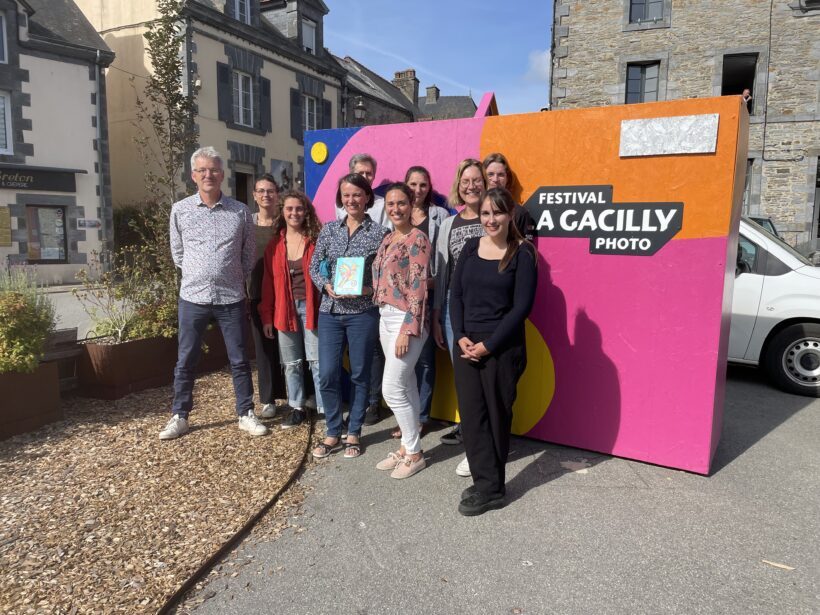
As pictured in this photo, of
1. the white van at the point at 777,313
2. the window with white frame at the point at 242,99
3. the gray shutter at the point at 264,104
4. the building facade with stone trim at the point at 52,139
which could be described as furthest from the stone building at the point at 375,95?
the white van at the point at 777,313

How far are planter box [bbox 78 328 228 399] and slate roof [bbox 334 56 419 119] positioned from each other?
20.8 meters

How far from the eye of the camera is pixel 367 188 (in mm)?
3934

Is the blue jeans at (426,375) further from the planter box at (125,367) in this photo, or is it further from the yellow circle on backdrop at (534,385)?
the planter box at (125,367)

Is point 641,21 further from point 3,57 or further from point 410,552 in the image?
point 410,552

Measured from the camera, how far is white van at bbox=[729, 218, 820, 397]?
19.1ft

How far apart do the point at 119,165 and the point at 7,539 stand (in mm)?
17891

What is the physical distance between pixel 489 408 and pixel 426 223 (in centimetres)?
152

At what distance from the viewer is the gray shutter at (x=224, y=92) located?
Answer: 1795 centimetres

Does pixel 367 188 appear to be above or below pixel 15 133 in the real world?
below

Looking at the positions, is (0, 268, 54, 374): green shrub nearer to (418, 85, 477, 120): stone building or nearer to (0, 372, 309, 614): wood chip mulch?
(0, 372, 309, 614): wood chip mulch

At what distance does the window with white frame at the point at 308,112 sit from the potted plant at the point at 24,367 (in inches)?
734

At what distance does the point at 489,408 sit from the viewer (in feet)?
10.9

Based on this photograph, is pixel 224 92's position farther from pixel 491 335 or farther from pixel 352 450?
pixel 491 335

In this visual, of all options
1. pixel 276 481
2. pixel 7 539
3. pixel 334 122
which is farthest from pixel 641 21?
pixel 7 539
